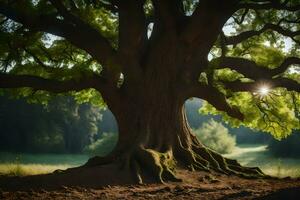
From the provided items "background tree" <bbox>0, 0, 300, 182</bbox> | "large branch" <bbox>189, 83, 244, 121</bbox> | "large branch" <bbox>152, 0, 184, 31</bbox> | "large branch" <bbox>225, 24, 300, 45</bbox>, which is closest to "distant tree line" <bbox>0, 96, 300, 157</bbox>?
"large branch" <bbox>225, 24, 300, 45</bbox>

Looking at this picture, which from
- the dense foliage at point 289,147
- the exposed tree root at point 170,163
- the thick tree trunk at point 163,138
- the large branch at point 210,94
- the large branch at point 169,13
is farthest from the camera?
the dense foliage at point 289,147

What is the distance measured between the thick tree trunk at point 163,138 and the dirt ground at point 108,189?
156cm

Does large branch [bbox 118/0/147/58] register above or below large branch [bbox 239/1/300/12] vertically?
below

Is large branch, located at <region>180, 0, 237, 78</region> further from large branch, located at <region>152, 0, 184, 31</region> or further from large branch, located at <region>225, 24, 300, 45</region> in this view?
large branch, located at <region>225, 24, 300, 45</region>

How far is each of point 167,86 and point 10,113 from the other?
4530 centimetres

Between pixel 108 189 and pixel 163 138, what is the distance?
13.4 ft

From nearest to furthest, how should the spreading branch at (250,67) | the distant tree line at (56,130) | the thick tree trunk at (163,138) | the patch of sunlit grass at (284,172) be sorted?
the thick tree trunk at (163,138)
the spreading branch at (250,67)
the patch of sunlit grass at (284,172)
the distant tree line at (56,130)

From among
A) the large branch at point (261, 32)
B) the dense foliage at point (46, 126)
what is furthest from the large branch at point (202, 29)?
the dense foliage at point (46, 126)

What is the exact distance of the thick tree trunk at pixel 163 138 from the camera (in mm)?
12406

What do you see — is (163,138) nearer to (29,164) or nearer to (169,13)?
(169,13)

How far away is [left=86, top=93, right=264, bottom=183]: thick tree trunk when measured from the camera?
12.4 meters

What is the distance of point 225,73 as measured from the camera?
18250 mm

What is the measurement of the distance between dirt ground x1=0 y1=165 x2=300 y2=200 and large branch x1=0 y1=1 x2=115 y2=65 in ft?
15.2

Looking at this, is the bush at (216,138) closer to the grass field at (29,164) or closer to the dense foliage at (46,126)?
the dense foliage at (46,126)
